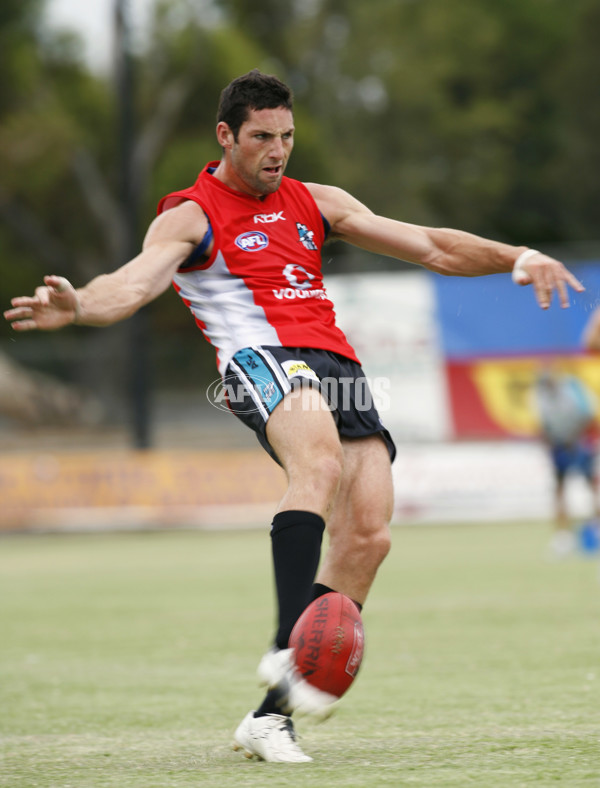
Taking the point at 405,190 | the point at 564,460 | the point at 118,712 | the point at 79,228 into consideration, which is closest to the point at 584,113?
the point at 405,190

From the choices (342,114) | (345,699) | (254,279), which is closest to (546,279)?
(254,279)

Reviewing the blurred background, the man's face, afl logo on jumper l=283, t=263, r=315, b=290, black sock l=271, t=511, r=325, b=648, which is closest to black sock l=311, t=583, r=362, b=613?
black sock l=271, t=511, r=325, b=648

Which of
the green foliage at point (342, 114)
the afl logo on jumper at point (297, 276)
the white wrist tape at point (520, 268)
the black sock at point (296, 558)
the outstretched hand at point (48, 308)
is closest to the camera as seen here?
the outstretched hand at point (48, 308)

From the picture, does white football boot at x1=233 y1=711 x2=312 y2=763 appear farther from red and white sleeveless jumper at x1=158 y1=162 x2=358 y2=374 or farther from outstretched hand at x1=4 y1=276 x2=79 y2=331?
outstretched hand at x1=4 y1=276 x2=79 y2=331

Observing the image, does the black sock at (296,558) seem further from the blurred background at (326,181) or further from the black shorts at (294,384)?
the blurred background at (326,181)

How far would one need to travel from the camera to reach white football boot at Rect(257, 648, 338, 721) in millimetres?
4203

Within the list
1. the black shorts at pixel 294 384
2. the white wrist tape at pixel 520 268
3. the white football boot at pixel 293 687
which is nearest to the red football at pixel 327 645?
the white football boot at pixel 293 687

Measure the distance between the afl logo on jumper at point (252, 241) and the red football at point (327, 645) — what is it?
130cm

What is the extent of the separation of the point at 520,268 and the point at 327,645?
1.45 meters

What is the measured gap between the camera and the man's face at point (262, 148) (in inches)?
185

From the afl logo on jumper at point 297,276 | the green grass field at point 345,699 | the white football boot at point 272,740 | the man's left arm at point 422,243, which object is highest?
the man's left arm at point 422,243

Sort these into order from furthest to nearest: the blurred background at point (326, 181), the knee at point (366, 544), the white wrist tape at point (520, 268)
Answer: the blurred background at point (326, 181), the knee at point (366, 544), the white wrist tape at point (520, 268)

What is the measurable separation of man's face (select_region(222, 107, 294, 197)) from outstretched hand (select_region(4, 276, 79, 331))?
3.12ft

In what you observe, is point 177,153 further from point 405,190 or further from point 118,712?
point 118,712
